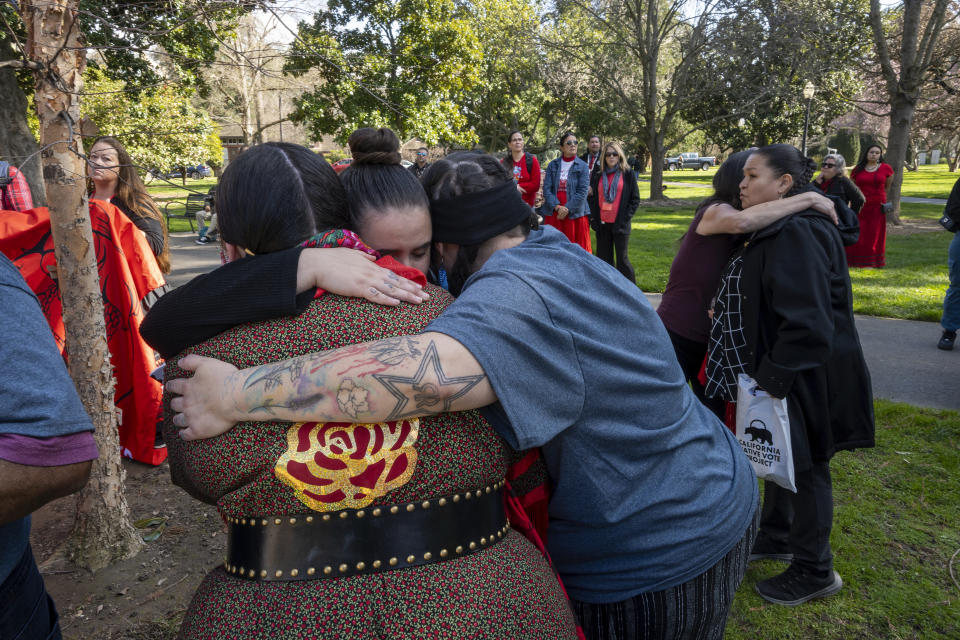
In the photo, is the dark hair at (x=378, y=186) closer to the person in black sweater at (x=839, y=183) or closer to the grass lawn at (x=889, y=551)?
the grass lawn at (x=889, y=551)

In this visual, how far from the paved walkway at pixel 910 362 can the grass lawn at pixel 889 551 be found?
64cm

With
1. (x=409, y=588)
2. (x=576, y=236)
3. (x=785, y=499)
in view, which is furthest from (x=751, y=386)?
(x=576, y=236)

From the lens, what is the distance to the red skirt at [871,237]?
422 inches

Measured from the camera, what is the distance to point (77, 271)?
2.96 metres

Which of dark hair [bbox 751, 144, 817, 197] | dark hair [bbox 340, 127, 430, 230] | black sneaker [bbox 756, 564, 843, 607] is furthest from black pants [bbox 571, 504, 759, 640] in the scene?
dark hair [bbox 751, 144, 817, 197]

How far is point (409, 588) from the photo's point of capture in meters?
1.10

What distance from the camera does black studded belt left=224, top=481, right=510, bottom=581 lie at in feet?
3.62

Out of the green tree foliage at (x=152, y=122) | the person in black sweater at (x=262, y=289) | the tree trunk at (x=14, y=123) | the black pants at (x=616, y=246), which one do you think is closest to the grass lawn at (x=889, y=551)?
the person in black sweater at (x=262, y=289)

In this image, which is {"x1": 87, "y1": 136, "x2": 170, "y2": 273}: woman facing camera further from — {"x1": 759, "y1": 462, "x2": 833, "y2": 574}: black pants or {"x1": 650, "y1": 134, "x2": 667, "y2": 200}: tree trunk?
{"x1": 650, "y1": 134, "x2": 667, "y2": 200}: tree trunk

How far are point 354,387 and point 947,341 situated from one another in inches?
289

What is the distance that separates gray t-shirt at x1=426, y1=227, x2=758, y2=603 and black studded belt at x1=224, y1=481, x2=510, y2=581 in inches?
8.7

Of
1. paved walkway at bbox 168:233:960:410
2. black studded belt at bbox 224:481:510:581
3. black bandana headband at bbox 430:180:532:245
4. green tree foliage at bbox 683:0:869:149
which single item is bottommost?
paved walkway at bbox 168:233:960:410

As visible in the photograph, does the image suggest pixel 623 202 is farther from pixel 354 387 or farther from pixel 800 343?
pixel 354 387

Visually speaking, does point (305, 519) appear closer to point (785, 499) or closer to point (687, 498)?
point (687, 498)
